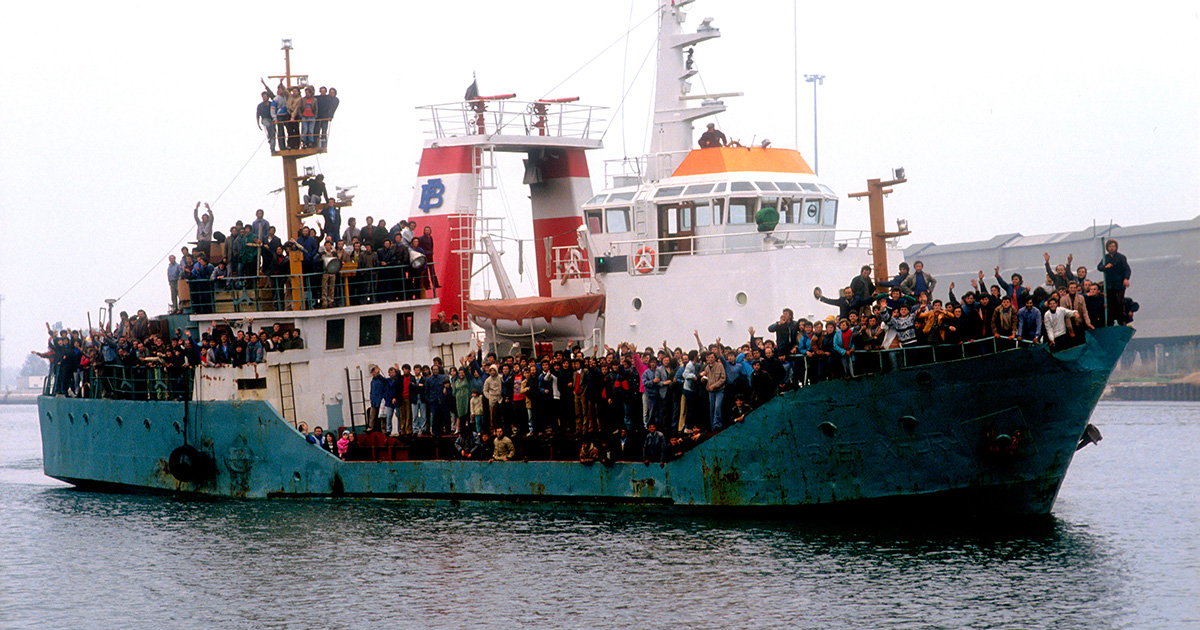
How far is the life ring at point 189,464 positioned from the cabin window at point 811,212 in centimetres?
1210

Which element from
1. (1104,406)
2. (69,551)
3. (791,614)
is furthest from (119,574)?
(1104,406)

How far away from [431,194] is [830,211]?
8.59 metres

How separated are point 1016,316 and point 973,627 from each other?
16.8 feet

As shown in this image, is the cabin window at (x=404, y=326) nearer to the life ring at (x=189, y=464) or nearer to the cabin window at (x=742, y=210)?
the life ring at (x=189, y=464)

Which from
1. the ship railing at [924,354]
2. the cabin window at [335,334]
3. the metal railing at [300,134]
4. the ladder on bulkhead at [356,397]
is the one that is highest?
the metal railing at [300,134]

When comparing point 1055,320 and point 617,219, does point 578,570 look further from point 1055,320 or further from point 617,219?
point 617,219

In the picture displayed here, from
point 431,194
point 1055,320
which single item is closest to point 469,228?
point 431,194

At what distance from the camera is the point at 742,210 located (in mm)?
23188

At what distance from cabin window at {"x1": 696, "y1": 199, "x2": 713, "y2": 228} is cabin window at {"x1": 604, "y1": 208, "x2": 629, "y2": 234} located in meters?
1.56

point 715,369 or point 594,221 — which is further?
point 594,221

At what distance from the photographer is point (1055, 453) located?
18562mm

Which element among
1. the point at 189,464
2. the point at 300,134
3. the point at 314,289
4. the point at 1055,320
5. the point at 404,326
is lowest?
the point at 189,464

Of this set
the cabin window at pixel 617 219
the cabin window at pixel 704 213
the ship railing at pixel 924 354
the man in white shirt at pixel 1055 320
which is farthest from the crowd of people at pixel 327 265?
the man in white shirt at pixel 1055 320

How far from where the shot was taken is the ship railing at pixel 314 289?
79.3 ft
